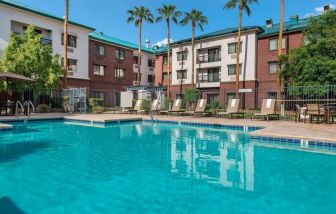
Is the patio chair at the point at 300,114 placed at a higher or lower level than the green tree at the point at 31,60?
lower

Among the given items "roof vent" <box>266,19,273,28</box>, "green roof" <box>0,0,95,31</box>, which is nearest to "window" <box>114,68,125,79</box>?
"green roof" <box>0,0,95,31</box>

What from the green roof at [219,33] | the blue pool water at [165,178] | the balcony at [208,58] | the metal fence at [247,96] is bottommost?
the blue pool water at [165,178]

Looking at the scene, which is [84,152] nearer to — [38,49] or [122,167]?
[122,167]

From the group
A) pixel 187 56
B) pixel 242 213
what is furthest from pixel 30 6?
pixel 242 213

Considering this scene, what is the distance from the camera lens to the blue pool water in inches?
150

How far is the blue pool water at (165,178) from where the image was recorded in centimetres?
380

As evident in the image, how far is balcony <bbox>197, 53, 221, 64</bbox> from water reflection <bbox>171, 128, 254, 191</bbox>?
2079cm

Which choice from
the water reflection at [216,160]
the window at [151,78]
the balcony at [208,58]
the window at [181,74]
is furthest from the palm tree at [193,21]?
the water reflection at [216,160]

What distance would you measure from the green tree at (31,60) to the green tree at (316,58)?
1800 cm

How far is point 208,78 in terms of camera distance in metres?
30.6

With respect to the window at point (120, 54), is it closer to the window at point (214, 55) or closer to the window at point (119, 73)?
the window at point (119, 73)

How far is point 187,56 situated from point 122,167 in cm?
2739

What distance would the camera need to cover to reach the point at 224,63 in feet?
94.6

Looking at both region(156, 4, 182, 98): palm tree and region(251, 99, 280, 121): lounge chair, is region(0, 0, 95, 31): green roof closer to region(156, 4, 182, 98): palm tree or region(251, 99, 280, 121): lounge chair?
region(156, 4, 182, 98): palm tree
